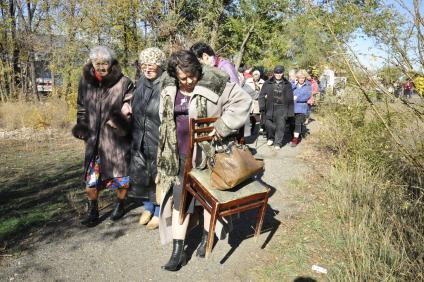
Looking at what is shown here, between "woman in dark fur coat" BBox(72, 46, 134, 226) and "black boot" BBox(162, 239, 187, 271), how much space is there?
3.65ft

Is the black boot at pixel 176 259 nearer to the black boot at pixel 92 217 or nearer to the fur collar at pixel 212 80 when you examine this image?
the black boot at pixel 92 217

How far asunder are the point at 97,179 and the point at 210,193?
4.90 ft

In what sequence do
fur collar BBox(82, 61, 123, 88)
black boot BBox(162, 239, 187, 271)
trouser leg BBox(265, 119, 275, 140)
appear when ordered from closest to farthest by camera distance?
black boot BBox(162, 239, 187, 271) < fur collar BBox(82, 61, 123, 88) < trouser leg BBox(265, 119, 275, 140)

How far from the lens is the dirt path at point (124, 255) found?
122 inches

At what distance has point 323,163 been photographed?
666 centimetres

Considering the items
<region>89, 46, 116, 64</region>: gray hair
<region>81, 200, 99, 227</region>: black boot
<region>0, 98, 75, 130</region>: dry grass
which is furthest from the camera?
<region>0, 98, 75, 130</region>: dry grass

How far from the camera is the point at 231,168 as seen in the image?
2912 millimetres

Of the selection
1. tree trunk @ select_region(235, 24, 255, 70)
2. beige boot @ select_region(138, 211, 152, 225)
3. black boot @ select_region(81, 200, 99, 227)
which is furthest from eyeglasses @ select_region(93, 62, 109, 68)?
tree trunk @ select_region(235, 24, 255, 70)

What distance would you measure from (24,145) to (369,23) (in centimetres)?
1070

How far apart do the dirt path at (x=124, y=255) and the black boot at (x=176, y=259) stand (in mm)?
45

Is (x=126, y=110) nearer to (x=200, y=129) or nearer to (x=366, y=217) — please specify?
(x=200, y=129)

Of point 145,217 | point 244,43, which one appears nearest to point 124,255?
point 145,217

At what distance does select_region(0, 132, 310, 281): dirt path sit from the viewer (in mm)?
3094

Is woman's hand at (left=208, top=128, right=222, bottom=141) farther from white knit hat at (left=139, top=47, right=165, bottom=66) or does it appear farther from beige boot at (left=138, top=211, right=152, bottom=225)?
beige boot at (left=138, top=211, right=152, bottom=225)
